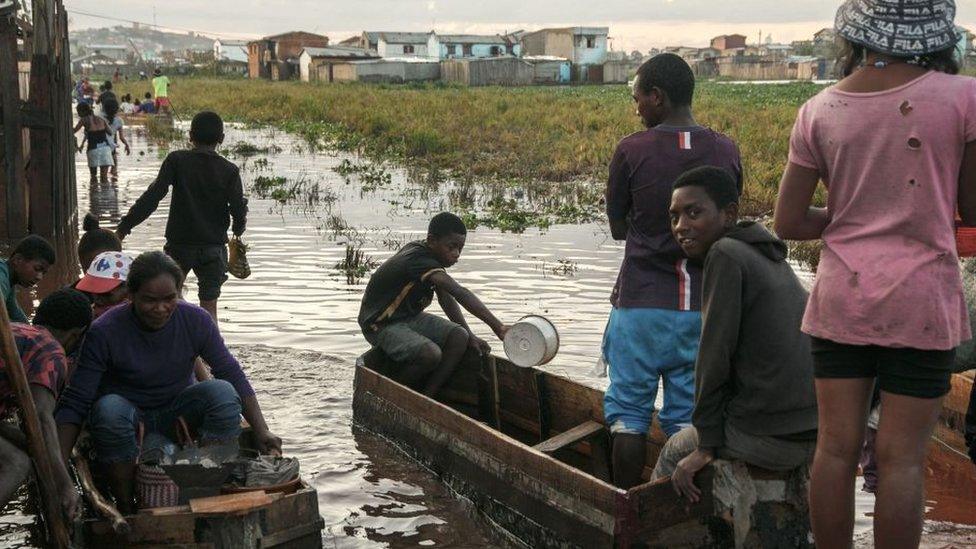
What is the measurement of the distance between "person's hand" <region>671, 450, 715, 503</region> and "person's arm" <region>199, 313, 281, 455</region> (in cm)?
177

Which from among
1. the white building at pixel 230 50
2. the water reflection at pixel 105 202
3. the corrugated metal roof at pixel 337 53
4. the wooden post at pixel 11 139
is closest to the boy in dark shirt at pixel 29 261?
the wooden post at pixel 11 139

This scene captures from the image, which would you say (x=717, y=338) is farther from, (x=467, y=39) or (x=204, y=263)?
(x=467, y=39)

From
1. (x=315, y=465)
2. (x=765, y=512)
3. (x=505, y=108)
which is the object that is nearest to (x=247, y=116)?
(x=505, y=108)

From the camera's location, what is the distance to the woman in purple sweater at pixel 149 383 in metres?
4.71

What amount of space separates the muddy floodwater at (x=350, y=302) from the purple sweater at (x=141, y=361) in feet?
2.67

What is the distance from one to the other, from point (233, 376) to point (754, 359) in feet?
7.64

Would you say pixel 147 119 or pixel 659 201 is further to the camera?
pixel 147 119

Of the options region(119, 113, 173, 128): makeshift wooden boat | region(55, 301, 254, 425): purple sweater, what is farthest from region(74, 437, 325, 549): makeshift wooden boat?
region(119, 113, 173, 128): makeshift wooden boat

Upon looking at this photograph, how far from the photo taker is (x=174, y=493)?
4621 mm

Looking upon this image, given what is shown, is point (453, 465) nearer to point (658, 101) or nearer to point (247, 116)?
point (658, 101)

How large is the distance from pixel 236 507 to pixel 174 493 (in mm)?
552

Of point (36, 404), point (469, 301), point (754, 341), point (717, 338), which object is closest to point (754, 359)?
point (754, 341)

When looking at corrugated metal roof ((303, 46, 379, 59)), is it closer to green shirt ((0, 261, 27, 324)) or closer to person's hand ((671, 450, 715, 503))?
green shirt ((0, 261, 27, 324))

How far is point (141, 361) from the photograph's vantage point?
4.88 metres
